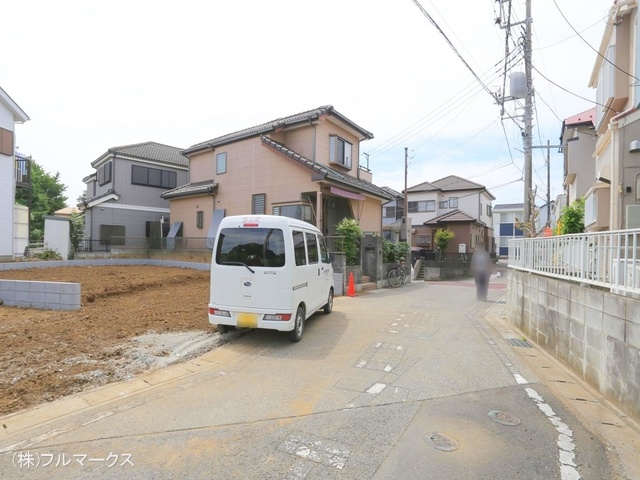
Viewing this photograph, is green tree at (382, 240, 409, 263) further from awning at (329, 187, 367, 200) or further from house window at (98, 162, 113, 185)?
house window at (98, 162, 113, 185)

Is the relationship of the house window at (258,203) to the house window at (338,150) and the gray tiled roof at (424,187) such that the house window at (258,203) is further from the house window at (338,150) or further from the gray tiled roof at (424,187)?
the gray tiled roof at (424,187)

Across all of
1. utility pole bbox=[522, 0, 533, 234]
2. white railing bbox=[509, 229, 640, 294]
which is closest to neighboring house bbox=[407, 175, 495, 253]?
utility pole bbox=[522, 0, 533, 234]

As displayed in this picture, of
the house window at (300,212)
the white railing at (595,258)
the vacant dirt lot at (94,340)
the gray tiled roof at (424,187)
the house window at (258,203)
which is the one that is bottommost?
the vacant dirt lot at (94,340)

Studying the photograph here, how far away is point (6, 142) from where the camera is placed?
15758 mm

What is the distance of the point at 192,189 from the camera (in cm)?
1848

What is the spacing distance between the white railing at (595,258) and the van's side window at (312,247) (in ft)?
14.0

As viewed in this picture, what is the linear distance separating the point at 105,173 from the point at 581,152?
91.6 feet

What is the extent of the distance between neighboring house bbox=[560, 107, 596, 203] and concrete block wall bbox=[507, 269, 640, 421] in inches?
557

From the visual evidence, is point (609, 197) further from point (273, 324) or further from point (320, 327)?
point (273, 324)

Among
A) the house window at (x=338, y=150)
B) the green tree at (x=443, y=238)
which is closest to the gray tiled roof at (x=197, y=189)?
the house window at (x=338, y=150)

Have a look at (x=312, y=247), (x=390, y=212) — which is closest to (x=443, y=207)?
(x=390, y=212)

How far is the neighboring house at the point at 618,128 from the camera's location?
8.09 metres

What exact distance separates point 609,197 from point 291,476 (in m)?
10.6

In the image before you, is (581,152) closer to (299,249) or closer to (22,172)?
(299,249)
